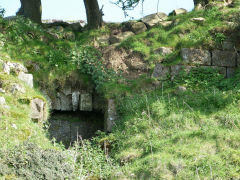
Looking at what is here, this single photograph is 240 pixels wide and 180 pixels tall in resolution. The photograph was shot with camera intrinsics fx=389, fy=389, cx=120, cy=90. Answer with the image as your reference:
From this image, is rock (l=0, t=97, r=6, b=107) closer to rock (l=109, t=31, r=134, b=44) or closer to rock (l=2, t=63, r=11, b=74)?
rock (l=2, t=63, r=11, b=74)

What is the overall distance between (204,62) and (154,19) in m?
4.19

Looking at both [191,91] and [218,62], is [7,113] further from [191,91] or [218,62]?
[218,62]

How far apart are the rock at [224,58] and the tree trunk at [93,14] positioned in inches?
212

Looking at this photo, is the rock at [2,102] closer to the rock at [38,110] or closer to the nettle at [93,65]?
the rock at [38,110]

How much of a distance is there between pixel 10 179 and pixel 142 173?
8.76 ft

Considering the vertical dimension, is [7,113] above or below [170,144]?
above

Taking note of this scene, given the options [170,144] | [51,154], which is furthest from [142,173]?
[51,154]

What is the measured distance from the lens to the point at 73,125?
1238cm

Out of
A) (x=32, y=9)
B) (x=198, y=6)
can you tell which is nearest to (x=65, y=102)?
(x=32, y=9)

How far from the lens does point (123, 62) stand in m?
13.8

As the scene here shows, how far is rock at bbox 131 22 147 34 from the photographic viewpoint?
15781mm

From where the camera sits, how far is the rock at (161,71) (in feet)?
42.0

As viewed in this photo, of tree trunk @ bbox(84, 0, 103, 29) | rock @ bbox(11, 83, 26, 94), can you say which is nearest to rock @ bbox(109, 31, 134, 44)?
tree trunk @ bbox(84, 0, 103, 29)

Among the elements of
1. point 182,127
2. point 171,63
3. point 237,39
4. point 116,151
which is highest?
point 237,39
